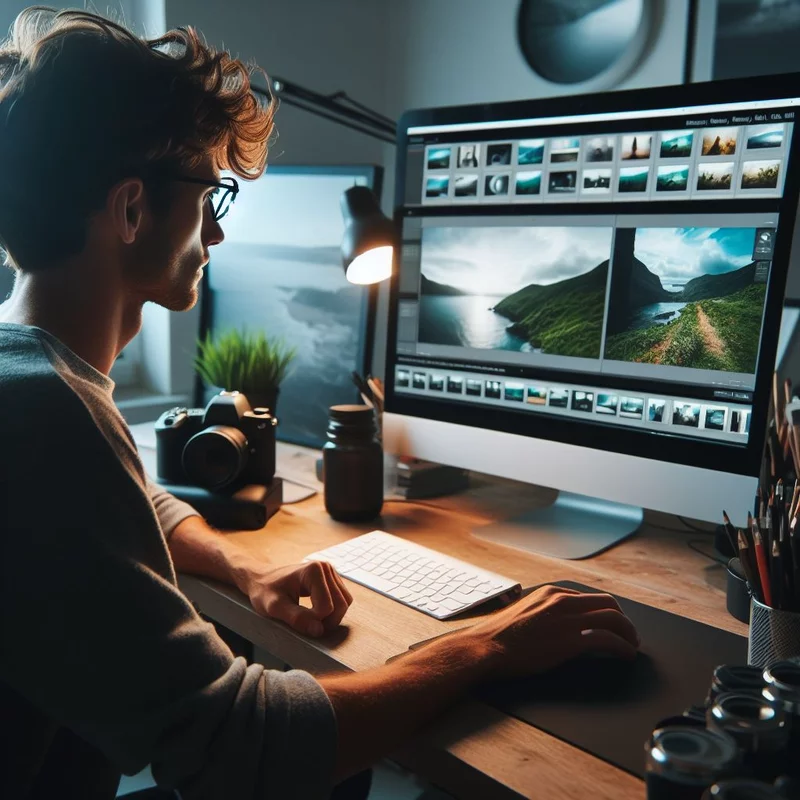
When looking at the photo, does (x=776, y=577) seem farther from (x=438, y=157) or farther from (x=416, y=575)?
(x=438, y=157)

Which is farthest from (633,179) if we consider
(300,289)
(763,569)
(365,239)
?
(300,289)

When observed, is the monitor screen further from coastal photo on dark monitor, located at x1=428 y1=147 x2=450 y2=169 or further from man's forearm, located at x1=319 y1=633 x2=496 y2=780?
man's forearm, located at x1=319 y1=633 x2=496 y2=780

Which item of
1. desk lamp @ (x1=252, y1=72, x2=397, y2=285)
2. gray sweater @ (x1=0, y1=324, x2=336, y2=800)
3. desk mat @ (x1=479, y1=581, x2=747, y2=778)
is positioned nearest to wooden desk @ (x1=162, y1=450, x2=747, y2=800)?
desk mat @ (x1=479, y1=581, x2=747, y2=778)

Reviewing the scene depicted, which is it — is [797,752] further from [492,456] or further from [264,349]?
[264,349]

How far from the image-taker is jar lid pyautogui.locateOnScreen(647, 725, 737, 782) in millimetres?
481

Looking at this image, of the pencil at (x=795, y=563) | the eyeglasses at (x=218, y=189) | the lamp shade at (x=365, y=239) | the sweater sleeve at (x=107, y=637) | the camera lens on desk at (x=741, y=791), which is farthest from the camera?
the lamp shade at (x=365, y=239)

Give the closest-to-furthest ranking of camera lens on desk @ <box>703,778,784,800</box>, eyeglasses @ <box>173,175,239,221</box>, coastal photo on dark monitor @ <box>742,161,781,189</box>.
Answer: camera lens on desk @ <box>703,778,784,800</box>
eyeglasses @ <box>173,175,239,221</box>
coastal photo on dark monitor @ <box>742,161,781,189</box>

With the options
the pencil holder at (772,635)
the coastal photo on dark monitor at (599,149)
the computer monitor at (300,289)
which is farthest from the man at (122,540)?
the computer monitor at (300,289)

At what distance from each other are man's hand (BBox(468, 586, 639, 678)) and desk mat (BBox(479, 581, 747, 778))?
16 mm

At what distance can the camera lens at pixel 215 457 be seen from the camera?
1.18 meters

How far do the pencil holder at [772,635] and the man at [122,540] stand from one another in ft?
0.38

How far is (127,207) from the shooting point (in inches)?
30.9

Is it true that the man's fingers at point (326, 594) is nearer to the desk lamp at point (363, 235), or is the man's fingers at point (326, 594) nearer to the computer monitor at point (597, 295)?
the computer monitor at point (597, 295)

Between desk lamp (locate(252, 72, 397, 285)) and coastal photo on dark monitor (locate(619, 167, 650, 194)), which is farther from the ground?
coastal photo on dark monitor (locate(619, 167, 650, 194))
